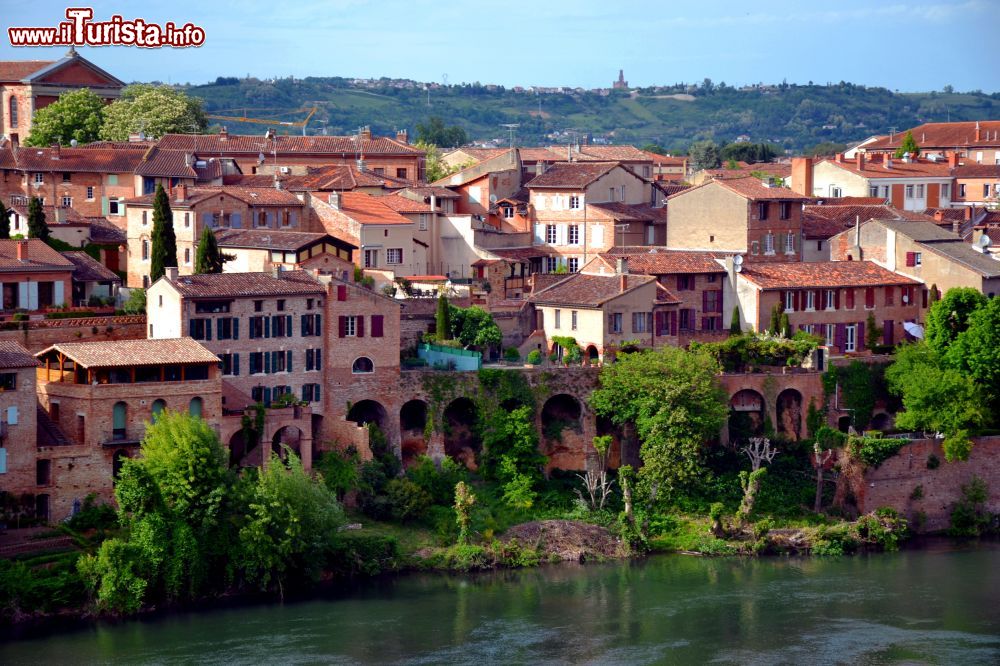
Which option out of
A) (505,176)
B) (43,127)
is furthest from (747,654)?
(43,127)

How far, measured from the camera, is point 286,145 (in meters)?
90.2

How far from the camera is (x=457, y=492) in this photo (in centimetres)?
6059

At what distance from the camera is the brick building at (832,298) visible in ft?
235

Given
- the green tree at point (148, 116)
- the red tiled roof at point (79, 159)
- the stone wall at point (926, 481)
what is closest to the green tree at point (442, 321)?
the stone wall at point (926, 481)

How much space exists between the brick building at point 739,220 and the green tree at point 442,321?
50.8ft

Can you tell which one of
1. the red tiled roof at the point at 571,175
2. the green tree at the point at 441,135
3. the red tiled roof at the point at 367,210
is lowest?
the red tiled roof at the point at 367,210

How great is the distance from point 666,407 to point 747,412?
5.52 m

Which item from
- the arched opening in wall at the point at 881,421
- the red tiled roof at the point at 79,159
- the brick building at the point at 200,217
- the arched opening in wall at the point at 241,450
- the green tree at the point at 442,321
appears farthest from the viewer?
the red tiled roof at the point at 79,159

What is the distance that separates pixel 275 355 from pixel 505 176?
24.9 m

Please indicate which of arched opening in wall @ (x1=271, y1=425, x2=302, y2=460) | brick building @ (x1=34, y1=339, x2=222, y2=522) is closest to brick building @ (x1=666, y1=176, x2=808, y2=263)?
arched opening in wall @ (x1=271, y1=425, x2=302, y2=460)

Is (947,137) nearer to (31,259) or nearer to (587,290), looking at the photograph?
(587,290)

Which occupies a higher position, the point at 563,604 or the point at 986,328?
the point at 986,328

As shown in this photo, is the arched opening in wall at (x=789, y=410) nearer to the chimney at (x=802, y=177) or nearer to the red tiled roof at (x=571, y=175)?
the red tiled roof at (x=571, y=175)

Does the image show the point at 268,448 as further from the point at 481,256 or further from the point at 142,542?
the point at 481,256
